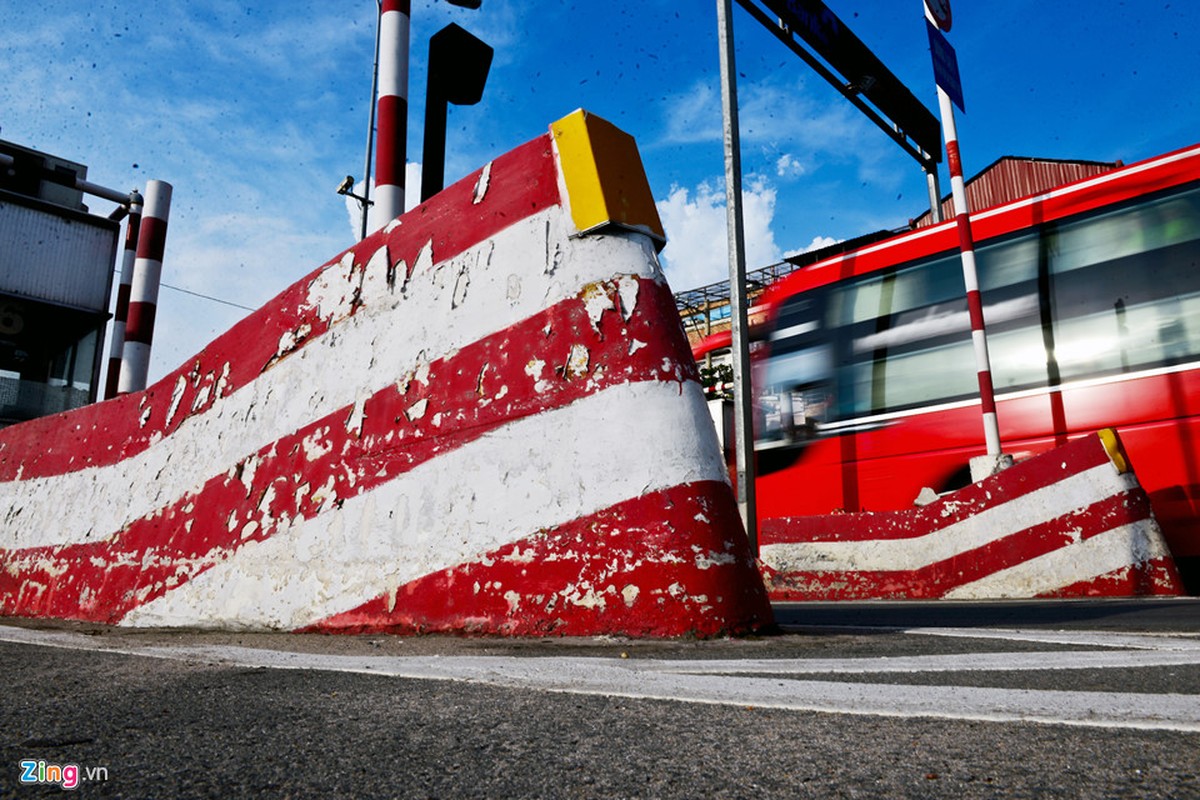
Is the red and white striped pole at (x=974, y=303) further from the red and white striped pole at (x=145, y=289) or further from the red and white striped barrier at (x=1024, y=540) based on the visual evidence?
the red and white striped pole at (x=145, y=289)

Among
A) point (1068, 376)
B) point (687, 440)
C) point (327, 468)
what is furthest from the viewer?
point (1068, 376)

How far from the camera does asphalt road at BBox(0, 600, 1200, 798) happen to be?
0.82 metres

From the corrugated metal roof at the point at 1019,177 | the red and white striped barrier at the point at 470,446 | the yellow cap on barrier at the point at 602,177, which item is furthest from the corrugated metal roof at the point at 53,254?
the corrugated metal roof at the point at 1019,177

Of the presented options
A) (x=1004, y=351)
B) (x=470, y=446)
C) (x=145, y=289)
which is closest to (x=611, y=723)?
(x=470, y=446)

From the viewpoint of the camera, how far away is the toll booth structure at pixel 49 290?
17.6 metres

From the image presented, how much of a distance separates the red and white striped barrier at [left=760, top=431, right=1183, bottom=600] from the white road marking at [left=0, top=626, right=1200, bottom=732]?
3543mm

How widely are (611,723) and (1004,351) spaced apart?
22.6ft

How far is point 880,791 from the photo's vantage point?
2.56 feet

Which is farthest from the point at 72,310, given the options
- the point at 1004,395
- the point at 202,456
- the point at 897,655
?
the point at 897,655

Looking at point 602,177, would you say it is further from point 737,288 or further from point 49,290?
point 49,290

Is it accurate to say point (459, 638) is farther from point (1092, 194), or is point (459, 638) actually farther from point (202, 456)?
point (1092, 194)

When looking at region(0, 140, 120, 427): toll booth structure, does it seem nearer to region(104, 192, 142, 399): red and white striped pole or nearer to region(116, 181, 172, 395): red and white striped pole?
region(104, 192, 142, 399): red and white striped pole

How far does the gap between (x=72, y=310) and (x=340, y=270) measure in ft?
64.2

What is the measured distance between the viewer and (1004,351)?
22.4ft
